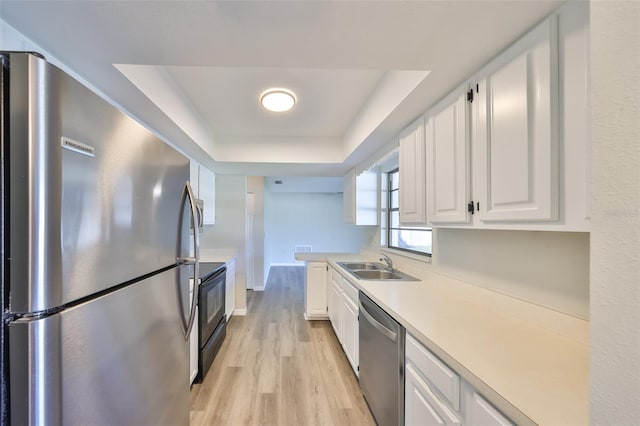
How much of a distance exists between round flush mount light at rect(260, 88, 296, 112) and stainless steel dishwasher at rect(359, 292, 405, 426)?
1719mm

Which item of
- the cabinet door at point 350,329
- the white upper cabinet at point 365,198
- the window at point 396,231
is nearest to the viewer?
the cabinet door at point 350,329

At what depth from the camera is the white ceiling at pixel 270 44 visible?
3.18 ft

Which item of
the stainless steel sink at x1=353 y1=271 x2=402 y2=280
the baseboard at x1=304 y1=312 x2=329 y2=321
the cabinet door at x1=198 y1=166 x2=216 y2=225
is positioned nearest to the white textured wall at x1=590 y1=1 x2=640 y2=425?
the stainless steel sink at x1=353 y1=271 x2=402 y2=280

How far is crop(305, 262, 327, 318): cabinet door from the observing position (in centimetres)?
363

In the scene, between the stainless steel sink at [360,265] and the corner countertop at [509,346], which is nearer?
the corner countertop at [509,346]

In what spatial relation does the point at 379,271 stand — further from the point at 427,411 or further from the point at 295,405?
the point at 427,411

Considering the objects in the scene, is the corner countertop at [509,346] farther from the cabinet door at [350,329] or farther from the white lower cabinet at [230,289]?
the white lower cabinet at [230,289]

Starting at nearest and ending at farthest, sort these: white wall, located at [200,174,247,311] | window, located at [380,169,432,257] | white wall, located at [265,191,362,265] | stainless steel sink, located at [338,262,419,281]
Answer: stainless steel sink, located at [338,262,419,281] < window, located at [380,169,432,257] < white wall, located at [200,174,247,311] < white wall, located at [265,191,362,265]

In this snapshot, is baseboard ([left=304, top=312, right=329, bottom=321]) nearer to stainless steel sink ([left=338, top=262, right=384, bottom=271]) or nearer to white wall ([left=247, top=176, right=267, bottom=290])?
stainless steel sink ([left=338, top=262, right=384, bottom=271])

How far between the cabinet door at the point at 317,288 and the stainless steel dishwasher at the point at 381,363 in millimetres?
1591

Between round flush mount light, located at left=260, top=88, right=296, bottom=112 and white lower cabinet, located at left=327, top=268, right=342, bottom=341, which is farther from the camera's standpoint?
white lower cabinet, located at left=327, top=268, right=342, bottom=341

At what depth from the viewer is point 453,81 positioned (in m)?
1.42

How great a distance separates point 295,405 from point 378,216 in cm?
223

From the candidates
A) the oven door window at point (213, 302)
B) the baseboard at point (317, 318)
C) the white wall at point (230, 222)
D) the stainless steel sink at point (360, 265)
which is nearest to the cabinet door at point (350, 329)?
the stainless steel sink at point (360, 265)
